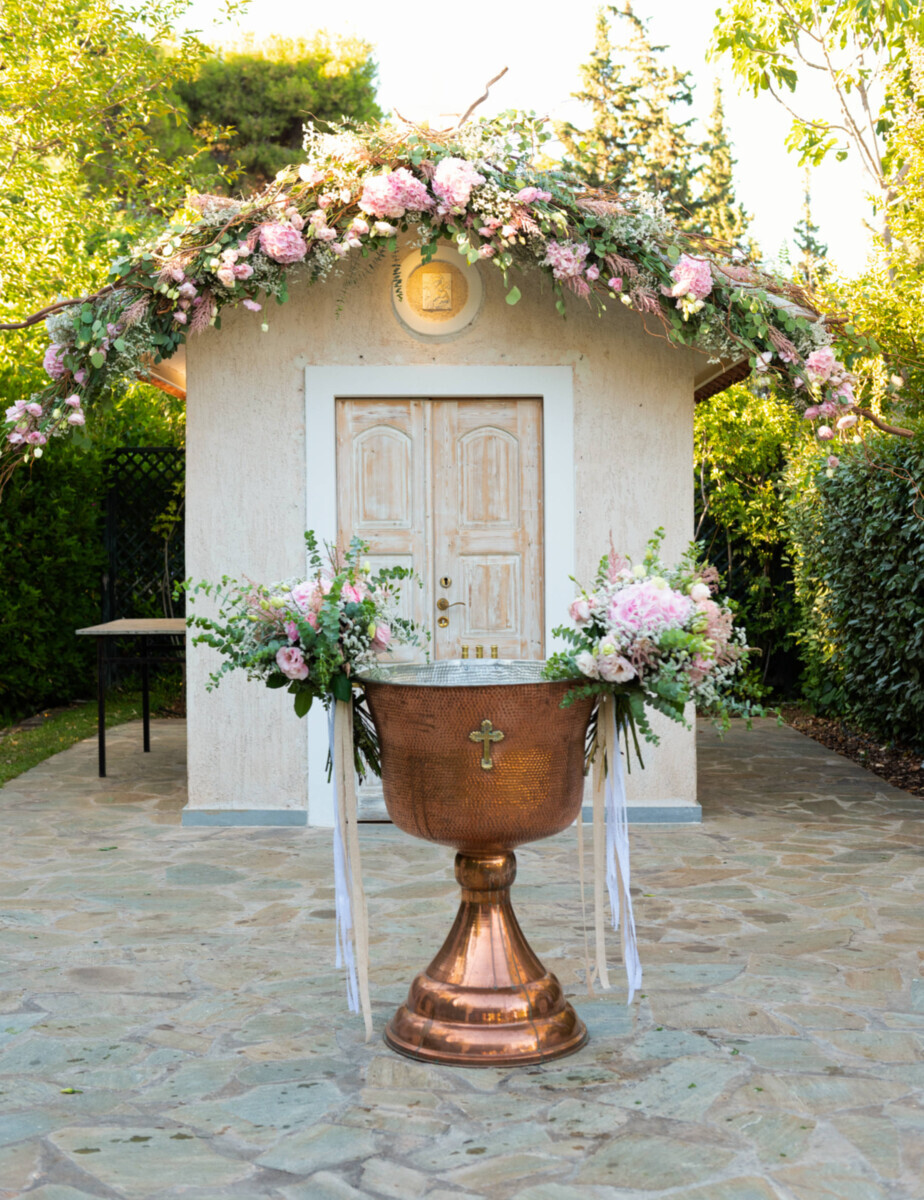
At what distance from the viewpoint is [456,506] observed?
21.7 ft

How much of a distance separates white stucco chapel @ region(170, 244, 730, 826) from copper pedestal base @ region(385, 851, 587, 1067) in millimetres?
2997

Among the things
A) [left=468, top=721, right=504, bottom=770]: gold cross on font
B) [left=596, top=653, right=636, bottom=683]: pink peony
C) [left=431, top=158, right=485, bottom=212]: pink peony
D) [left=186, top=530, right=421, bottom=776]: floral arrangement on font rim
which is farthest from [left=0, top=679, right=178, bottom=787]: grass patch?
[left=596, top=653, right=636, bottom=683]: pink peony

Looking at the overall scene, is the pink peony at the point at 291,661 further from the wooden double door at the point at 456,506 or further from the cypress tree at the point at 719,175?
the cypress tree at the point at 719,175

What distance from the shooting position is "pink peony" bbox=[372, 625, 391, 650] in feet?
11.4

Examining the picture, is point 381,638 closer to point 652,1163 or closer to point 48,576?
point 652,1163

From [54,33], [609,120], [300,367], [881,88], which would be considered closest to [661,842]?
[300,367]

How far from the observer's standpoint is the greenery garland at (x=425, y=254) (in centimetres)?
571

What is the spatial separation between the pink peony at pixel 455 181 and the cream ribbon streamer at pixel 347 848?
2953 mm

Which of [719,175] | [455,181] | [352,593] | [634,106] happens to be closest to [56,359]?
[455,181]

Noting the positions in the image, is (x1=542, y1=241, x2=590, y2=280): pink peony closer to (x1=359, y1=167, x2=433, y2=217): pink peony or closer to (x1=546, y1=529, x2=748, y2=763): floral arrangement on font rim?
(x1=359, y1=167, x2=433, y2=217): pink peony

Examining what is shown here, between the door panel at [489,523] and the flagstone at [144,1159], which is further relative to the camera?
the door panel at [489,523]

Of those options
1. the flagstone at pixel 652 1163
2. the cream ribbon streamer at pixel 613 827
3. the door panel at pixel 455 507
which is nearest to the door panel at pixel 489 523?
the door panel at pixel 455 507

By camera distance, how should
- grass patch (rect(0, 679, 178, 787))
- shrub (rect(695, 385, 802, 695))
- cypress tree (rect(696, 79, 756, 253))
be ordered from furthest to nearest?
cypress tree (rect(696, 79, 756, 253)), shrub (rect(695, 385, 802, 695)), grass patch (rect(0, 679, 178, 787))

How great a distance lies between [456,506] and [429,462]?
10.8 inches
